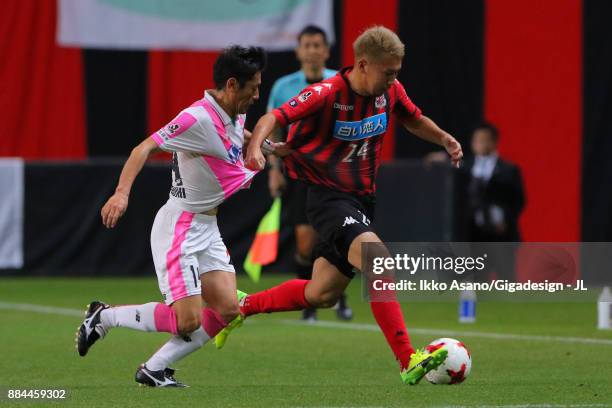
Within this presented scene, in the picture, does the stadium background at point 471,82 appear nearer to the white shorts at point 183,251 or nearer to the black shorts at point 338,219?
the black shorts at point 338,219

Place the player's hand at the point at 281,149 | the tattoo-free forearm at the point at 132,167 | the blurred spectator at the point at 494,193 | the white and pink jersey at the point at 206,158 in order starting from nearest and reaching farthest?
1. the tattoo-free forearm at the point at 132,167
2. the white and pink jersey at the point at 206,158
3. the player's hand at the point at 281,149
4. the blurred spectator at the point at 494,193

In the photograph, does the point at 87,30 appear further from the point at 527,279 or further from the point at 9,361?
the point at 9,361

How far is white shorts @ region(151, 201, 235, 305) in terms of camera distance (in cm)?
661

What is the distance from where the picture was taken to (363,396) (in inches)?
248

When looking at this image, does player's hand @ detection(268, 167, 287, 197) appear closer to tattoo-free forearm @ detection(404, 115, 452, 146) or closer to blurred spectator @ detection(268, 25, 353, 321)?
blurred spectator @ detection(268, 25, 353, 321)

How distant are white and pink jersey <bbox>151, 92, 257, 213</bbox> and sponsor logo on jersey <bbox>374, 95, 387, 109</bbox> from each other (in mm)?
712

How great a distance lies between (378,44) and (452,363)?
1623mm

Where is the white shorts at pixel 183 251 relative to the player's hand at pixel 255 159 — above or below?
below

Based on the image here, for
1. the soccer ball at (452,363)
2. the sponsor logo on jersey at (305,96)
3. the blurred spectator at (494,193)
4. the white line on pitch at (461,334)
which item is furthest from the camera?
the blurred spectator at (494,193)

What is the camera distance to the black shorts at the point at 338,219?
681 cm

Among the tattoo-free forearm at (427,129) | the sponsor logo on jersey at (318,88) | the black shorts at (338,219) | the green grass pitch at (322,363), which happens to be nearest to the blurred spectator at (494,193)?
the green grass pitch at (322,363)

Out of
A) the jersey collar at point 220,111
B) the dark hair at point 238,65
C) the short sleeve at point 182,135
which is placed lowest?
the short sleeve at point 182,135

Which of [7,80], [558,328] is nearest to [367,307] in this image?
[558,328]

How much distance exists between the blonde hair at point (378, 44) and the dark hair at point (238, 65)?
0.53 m
